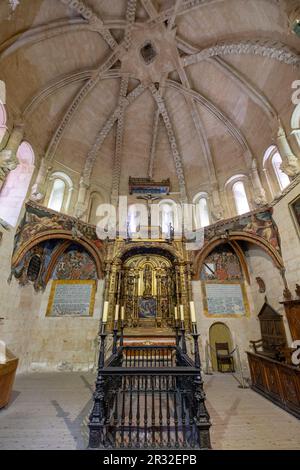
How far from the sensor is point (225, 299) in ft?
35.9

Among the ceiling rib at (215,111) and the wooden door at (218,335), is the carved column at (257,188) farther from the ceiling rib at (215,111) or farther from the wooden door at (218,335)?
the wooden door at (218,335)

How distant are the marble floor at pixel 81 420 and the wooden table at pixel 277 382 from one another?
24 centimetres

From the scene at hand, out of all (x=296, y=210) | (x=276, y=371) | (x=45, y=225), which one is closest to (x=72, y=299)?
(x=45, y=225)

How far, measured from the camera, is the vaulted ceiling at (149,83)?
9.03 metres

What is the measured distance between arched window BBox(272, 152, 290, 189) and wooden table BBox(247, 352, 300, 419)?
7475 mm

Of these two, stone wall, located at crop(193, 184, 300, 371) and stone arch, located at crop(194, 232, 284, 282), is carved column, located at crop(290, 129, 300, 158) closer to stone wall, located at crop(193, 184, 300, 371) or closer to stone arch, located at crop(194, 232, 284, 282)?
stone wall, located at crop(193, 184, 300, 371)

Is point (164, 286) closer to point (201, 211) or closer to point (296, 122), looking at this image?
point (201, 211)

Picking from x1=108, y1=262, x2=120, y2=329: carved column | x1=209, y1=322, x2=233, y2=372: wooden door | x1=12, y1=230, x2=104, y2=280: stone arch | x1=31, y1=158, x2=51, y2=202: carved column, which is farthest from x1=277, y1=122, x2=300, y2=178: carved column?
x1=31, y1=158, x2=51, y2=202: carved column

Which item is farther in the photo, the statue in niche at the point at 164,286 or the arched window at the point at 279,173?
the statue in niche at the point at 164,286

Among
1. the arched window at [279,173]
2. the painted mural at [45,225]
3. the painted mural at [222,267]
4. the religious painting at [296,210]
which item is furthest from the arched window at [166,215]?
the religious painting at [296,210]

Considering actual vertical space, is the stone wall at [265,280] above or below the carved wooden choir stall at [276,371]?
above

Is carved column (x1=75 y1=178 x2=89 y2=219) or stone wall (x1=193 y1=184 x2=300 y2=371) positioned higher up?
carved column (x1=75 y1=178 x2=89 y2=219)

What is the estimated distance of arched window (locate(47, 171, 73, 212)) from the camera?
1155 centimetres

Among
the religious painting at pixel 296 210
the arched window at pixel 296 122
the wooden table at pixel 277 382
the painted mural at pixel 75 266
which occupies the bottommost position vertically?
the wooden table at pixel 277 382
